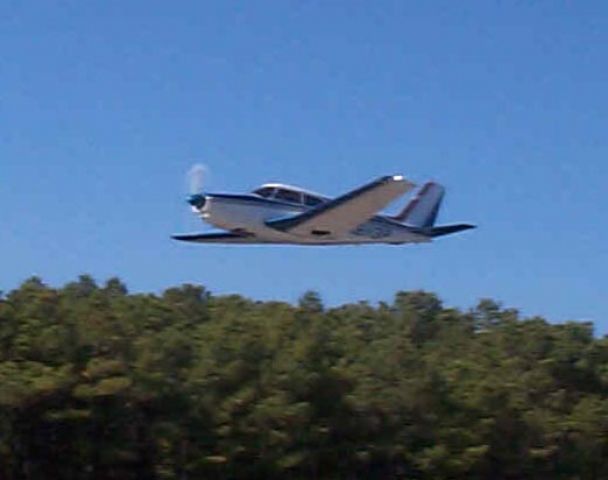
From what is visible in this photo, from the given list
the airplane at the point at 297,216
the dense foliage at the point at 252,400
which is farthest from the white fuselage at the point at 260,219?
the dense foliage at the point at 252,400

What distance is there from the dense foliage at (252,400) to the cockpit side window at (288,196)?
9.83 meters

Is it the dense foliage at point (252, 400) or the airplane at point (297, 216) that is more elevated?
the airplane at point (297, 216)

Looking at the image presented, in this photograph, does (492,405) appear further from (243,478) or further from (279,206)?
(279,206)

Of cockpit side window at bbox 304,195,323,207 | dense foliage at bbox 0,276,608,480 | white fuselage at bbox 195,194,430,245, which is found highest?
cockpit side window at bbox 304,195,323,207

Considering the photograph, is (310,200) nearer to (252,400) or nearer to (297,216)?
(297,216)

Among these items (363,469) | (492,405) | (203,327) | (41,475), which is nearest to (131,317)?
(203,327)

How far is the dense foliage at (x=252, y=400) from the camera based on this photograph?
43.7m

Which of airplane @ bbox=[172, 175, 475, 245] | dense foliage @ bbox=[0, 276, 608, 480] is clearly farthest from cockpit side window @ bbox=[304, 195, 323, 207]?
dense foliage @ bbox=[0, 276, 608, 480]

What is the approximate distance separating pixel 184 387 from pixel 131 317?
3334 millimetres

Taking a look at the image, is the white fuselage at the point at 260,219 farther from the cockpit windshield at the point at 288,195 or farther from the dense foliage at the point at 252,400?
the dense foliage at the point at 252,400

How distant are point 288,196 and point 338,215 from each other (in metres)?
2.23

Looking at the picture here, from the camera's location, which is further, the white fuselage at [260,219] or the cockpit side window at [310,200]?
the cockpit side window at [310,200]

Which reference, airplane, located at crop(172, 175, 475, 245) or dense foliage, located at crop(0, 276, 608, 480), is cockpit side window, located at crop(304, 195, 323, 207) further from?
dense foliage, located at crop(0, 276, 608, 480)

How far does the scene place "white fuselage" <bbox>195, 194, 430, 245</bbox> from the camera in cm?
3559
